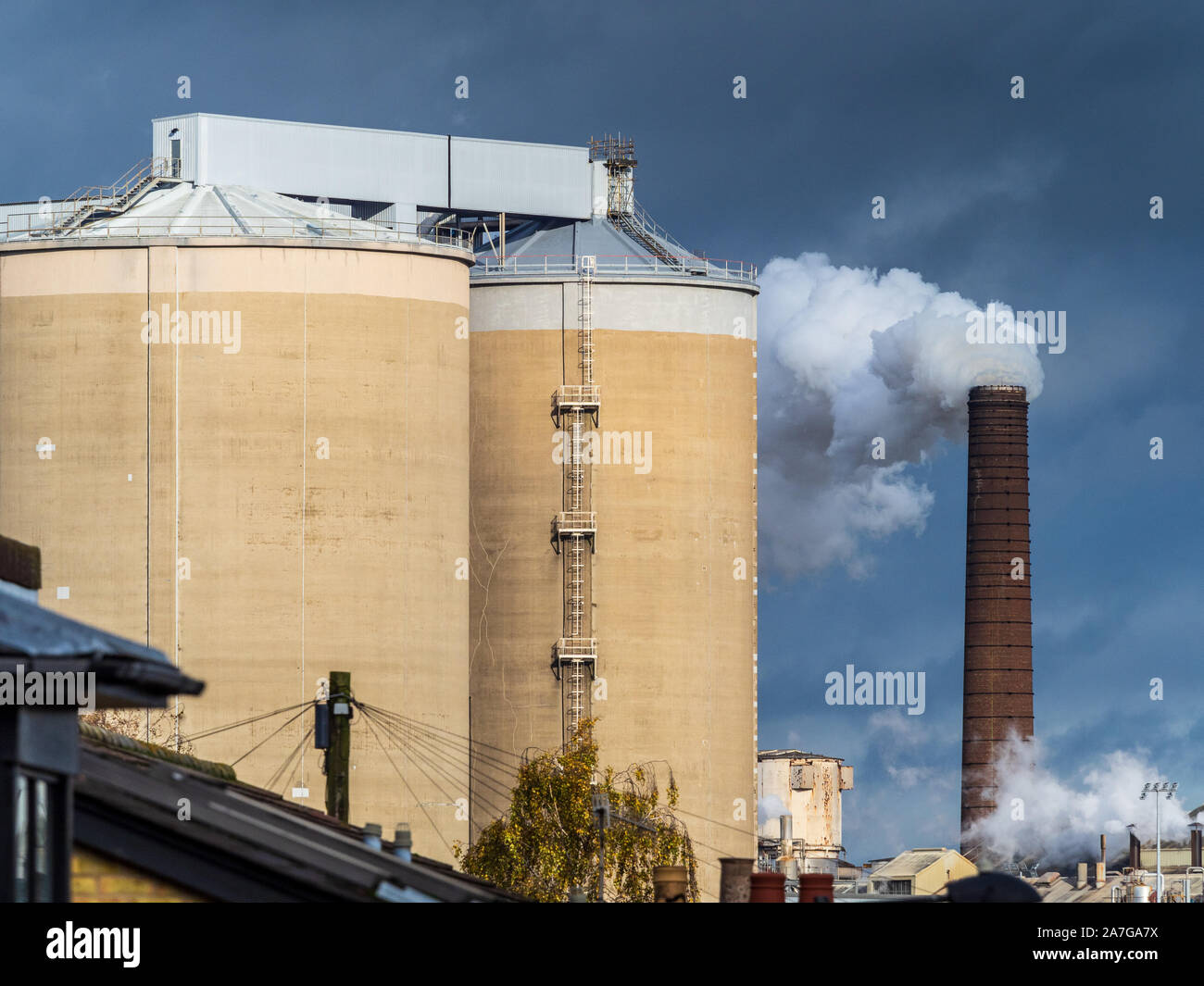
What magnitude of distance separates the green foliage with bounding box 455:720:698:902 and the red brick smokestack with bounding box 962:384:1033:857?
82.8ft

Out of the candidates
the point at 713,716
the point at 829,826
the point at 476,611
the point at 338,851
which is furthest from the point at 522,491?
the point at 338,851

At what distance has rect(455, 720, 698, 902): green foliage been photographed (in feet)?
174

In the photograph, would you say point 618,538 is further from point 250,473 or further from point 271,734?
point 271,734

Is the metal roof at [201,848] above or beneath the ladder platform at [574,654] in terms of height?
beneath

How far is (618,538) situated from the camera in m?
61.3

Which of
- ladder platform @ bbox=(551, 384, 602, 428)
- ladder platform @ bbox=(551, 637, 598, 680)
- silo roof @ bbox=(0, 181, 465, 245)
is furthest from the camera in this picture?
ladder platform @ bbox=(551, 384, 602, 428)

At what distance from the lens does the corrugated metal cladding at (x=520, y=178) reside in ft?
231

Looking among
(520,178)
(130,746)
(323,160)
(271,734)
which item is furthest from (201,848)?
(520,178)

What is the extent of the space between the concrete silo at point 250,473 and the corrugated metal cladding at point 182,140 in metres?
9.88

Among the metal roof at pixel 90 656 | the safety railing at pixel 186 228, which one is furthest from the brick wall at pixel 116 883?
the safety railing at pixel 186 228

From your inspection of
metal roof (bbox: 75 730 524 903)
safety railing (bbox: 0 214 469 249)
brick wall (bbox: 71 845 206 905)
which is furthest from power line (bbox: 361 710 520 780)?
brick wall (bbox: 71 845 206 905)

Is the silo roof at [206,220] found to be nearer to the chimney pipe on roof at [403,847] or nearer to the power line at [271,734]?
the power line at [271,734]

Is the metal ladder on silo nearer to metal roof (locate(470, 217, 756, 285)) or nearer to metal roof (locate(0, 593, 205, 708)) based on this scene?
metal roof (locate(470, 217, 756, 285))

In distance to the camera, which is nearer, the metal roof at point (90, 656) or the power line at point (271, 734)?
the metal roof at point (90, 656)
